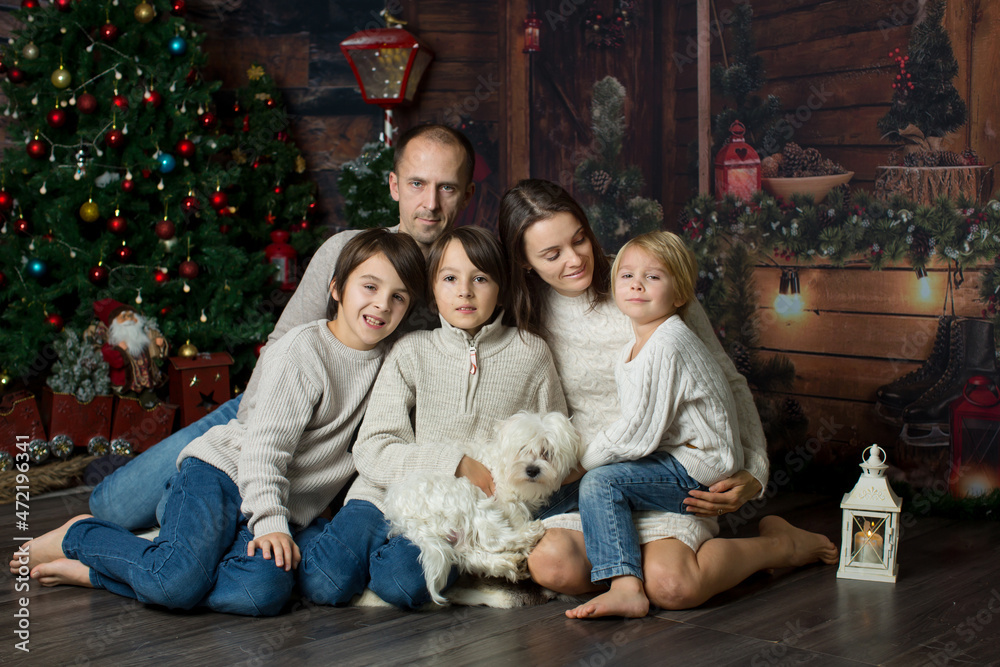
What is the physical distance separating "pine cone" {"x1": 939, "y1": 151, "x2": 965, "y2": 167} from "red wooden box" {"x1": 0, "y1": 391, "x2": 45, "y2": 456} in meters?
3.58

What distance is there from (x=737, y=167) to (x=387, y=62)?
1751mm

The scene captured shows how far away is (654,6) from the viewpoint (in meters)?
3.76

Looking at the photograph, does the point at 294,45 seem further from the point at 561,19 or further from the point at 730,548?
the point at 730,548

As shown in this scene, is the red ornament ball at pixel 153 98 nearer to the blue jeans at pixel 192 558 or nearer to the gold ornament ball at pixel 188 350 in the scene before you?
the gold ornament ball at pixel 188 350

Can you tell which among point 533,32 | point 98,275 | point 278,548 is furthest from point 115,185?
point 278,548

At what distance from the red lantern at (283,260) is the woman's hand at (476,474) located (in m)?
2.26

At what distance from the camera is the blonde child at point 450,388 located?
2.09 m

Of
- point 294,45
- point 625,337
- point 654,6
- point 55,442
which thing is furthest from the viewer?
point 294,45

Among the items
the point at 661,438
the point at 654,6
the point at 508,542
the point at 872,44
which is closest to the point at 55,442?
the point at 508,542

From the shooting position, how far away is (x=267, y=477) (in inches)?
80.4

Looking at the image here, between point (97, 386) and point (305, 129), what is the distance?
1.75 m

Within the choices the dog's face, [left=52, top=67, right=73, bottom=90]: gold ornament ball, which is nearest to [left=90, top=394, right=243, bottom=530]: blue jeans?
the dog's face

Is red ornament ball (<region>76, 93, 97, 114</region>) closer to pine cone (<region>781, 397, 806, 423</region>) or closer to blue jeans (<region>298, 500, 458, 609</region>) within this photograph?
blue jeans (<region>298, 500, 458, 609</region>)

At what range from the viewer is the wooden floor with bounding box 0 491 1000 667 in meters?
1.72
